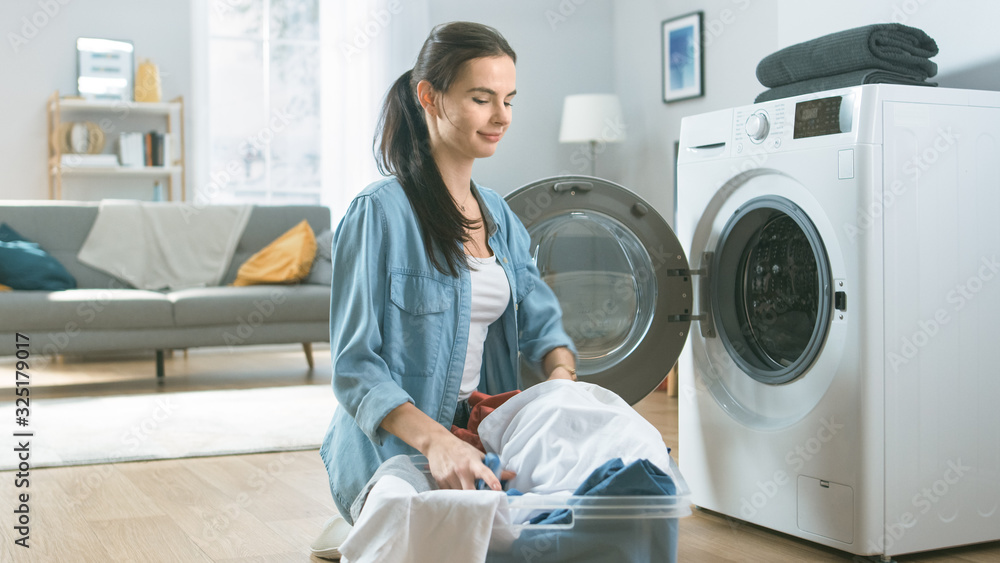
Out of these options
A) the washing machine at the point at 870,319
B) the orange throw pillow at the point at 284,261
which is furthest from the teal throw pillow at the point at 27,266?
the washing machine at the point at 870,319

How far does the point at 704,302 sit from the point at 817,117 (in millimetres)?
456

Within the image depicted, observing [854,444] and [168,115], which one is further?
[168,115]

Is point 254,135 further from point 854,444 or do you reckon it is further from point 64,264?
point 854,444

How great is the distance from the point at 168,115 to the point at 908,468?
466 cm

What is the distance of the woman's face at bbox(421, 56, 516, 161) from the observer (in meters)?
1.31

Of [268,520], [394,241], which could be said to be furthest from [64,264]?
[394,241]

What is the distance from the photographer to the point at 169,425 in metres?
2.93

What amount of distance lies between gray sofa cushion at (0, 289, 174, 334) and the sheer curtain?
1828 mm

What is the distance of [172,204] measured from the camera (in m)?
4.37

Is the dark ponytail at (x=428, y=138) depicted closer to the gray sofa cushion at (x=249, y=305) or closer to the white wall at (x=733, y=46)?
the white wall at (x=733, y=46)

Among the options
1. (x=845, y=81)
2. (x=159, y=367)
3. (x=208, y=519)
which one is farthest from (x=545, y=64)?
(x=208, y=519)

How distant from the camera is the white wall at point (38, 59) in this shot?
4.96 metres

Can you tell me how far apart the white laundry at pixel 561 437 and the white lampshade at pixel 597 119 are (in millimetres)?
3765

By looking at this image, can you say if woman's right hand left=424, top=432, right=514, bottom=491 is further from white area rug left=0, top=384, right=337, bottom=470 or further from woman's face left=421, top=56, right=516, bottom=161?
white area rug left=0, top=384, right=337, bottom=470
